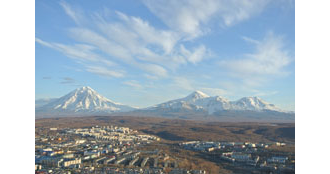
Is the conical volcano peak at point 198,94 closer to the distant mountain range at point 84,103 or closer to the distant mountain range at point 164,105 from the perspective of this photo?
the distant mountain range at point 164,105

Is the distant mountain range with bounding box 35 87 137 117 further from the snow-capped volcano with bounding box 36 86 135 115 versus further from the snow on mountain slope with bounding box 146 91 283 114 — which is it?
the snow on mountain slope with bounding box 146 91 283 114

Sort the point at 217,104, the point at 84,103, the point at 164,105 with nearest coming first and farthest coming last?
1. the point at 164,105
2. the point at 217,104
3. the point at 84,103

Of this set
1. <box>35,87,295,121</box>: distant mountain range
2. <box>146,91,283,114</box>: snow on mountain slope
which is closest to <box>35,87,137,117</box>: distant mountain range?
<box>35,87,295,121</box>: distant mountain range

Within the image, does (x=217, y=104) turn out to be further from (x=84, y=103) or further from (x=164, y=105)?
(x=84, y=103)

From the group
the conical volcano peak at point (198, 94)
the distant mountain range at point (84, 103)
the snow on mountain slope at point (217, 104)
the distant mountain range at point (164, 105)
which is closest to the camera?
the distant mountain range at point (164, 105)

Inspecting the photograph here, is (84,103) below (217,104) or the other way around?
the other way around

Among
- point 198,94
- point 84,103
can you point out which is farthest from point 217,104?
point 84,103

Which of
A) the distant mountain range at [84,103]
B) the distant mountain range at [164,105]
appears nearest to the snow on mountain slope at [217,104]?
the distant mountain range at [164,105]

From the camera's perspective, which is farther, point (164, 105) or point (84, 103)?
point (84, 103)
